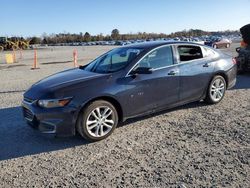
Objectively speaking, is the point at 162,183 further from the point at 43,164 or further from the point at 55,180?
the point at 43,164

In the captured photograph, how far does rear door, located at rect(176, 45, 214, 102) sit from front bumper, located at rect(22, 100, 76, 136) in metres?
2.51

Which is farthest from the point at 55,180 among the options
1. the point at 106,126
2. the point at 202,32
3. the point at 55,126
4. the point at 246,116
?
the point at 202,32

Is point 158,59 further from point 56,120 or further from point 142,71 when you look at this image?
point 56,120

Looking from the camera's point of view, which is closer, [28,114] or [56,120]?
[56,120]

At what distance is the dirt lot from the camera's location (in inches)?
150

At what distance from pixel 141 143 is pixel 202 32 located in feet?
480

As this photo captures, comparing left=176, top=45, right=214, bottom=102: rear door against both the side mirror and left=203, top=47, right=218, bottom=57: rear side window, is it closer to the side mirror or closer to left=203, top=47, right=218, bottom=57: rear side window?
left=203, top=47, right=218, bottom=57: rear side window

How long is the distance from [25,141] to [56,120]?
836 mm

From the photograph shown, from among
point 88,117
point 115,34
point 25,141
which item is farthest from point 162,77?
point 115,34

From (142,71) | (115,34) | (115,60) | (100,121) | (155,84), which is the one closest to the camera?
(100,121)

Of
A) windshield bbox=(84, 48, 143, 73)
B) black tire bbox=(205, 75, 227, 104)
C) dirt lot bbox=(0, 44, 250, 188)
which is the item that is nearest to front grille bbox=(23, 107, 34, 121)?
dirt lot bbox=(0, 44, 250, 188)

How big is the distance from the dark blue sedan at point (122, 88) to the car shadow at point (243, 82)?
8.10 ft

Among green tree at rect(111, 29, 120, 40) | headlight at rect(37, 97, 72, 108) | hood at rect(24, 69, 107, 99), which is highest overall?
green tree at rect(111, 29, 120, 40)

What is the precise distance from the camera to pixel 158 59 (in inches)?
238
